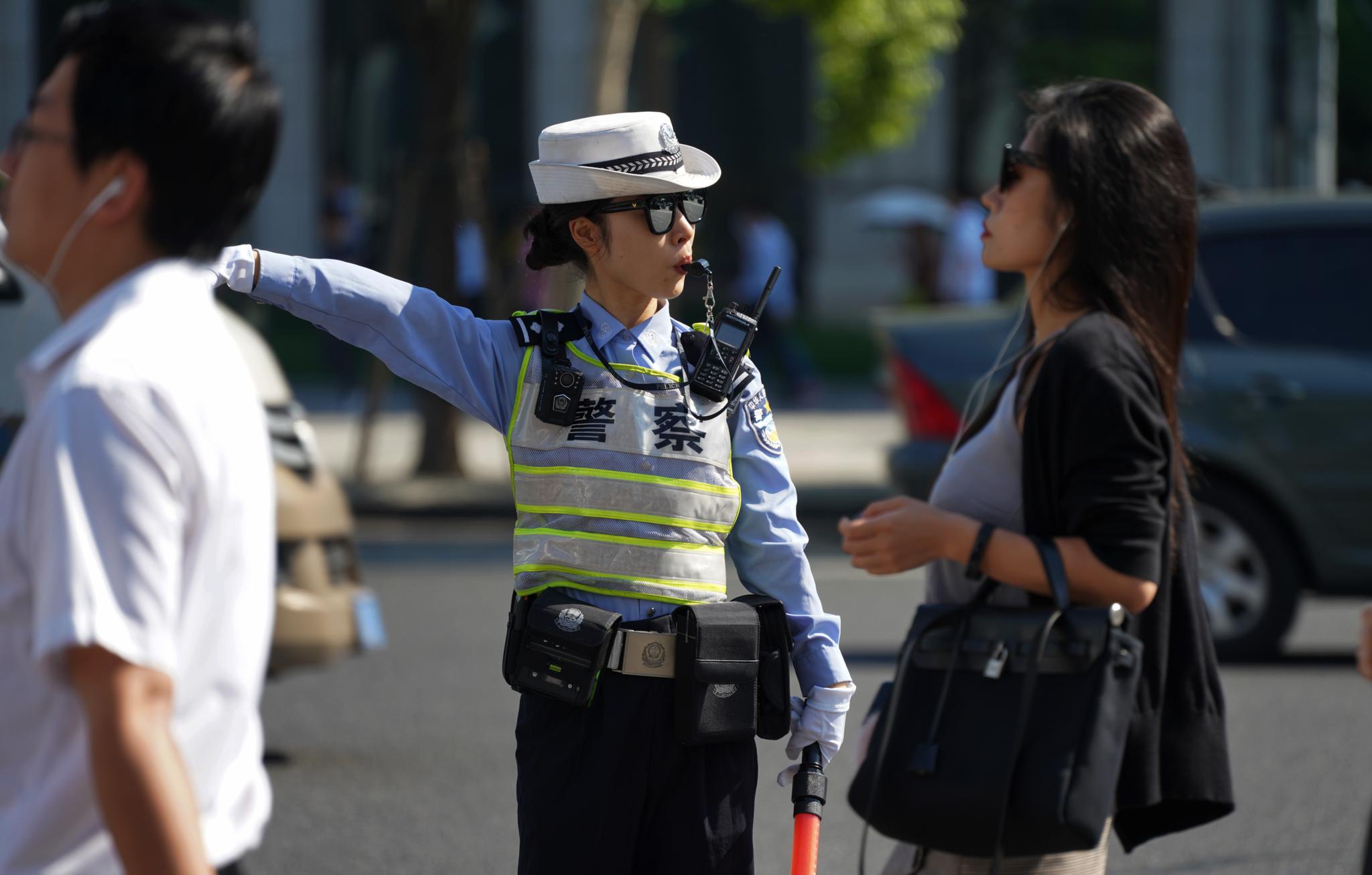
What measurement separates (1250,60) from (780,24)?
6.61 meters

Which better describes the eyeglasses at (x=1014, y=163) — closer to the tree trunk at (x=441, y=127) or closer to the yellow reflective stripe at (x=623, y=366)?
the yellow reflective stripe at (x=623, y=366)

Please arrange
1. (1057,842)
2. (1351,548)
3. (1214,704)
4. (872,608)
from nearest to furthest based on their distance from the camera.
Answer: (1057,842) → (1214,704) → (1351,548) → (872,608)

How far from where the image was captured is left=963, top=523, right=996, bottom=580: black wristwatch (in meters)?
2.62

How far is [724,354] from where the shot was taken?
8.84 ft

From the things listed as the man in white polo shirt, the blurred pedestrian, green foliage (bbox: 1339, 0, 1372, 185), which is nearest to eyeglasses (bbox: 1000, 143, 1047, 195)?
the man in white polo shirt

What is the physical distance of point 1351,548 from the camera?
278 inches

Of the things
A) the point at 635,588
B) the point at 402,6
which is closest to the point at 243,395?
the point at 635,588

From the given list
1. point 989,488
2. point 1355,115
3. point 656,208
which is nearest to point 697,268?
point 656,208

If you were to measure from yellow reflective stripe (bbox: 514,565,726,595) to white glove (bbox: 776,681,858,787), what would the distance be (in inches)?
9.5

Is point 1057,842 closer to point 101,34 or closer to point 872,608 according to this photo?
point 101,34

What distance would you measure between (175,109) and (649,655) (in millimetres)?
1170

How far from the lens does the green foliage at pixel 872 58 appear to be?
1327cm

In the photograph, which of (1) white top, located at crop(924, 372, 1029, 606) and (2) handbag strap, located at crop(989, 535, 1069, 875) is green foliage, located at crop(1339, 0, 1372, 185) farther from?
(2) handbag strap, located at crop(989, 535, 1069, 875)

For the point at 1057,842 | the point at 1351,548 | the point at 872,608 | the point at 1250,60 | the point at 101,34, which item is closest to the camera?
the point at 101,34
